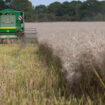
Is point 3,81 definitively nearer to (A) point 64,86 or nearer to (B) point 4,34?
(A) point 64,86

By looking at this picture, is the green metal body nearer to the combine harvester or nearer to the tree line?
the combine harvester

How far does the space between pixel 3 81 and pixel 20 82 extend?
0.35 metres

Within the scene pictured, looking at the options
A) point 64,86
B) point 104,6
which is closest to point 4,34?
point 64,86

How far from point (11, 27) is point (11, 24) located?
22cm

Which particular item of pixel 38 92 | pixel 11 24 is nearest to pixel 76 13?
pixel 11 24

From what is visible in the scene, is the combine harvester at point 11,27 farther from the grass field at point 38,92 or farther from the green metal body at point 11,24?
the grass field at point 38,92

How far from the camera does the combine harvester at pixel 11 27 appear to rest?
14578mm

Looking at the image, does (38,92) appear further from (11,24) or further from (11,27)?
(11,24)

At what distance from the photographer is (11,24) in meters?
15.0

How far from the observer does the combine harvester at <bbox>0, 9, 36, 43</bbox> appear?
14.6m

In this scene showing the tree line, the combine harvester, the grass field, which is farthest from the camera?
the tree line

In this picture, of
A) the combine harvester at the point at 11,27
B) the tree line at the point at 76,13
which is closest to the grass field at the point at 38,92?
the combine harvester at the point at 11,27

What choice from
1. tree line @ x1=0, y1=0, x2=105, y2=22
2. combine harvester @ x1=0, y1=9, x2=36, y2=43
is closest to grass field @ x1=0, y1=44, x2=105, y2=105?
combine harvester @ x1=0, y1=9, x2=36, y2=43

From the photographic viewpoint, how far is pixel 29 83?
4418 millimetres
